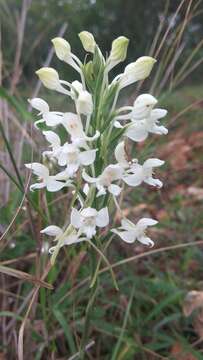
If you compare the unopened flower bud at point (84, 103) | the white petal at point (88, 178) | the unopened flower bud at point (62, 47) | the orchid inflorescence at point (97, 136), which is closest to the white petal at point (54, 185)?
the orchid inflorescence at point (97, 136)

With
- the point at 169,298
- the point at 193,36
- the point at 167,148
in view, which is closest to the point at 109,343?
the point at 169,298

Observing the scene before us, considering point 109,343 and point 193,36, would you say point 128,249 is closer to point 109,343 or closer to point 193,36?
point 109,343

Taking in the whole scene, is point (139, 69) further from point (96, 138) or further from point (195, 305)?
point (195, 305)

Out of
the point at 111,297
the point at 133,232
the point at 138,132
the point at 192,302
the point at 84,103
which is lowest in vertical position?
the point at 111,297

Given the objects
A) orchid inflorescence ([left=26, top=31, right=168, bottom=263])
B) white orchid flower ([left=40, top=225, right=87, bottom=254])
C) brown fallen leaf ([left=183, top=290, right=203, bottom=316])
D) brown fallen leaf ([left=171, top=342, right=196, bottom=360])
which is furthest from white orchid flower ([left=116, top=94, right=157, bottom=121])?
brown fallen leaf ([left=171, top=342, right=196, bottom=360])

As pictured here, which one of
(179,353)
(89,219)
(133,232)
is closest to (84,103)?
(89,219)

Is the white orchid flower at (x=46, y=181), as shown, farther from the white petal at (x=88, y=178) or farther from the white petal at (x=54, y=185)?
the white petal at (x=88, y=178)
